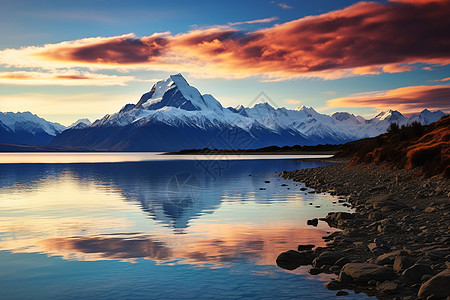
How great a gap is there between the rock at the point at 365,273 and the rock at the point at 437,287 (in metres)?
1.60

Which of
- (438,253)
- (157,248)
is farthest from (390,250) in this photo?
(157,248)

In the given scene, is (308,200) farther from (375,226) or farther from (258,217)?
(375,226)

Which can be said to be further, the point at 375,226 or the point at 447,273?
the point at 375,226

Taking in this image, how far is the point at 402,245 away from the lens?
679 inches

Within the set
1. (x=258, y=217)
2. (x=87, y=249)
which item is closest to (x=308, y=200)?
(x=258, y=217)

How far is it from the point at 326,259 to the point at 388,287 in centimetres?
326

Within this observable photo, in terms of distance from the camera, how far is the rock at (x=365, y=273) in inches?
530

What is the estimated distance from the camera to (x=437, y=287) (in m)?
11.6

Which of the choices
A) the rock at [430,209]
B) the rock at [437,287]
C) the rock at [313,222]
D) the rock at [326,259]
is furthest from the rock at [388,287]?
the rock at [430,209]

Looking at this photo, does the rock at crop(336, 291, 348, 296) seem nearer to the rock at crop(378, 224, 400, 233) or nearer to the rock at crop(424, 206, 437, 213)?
the rock at crop(378, 224, 400, 233)

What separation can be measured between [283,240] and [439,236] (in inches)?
249

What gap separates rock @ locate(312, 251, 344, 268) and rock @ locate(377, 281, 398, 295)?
8.92 ft

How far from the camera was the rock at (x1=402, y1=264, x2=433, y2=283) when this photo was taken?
42.9 ft

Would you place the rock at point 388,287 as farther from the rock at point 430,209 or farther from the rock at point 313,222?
the rock at point 430,209
